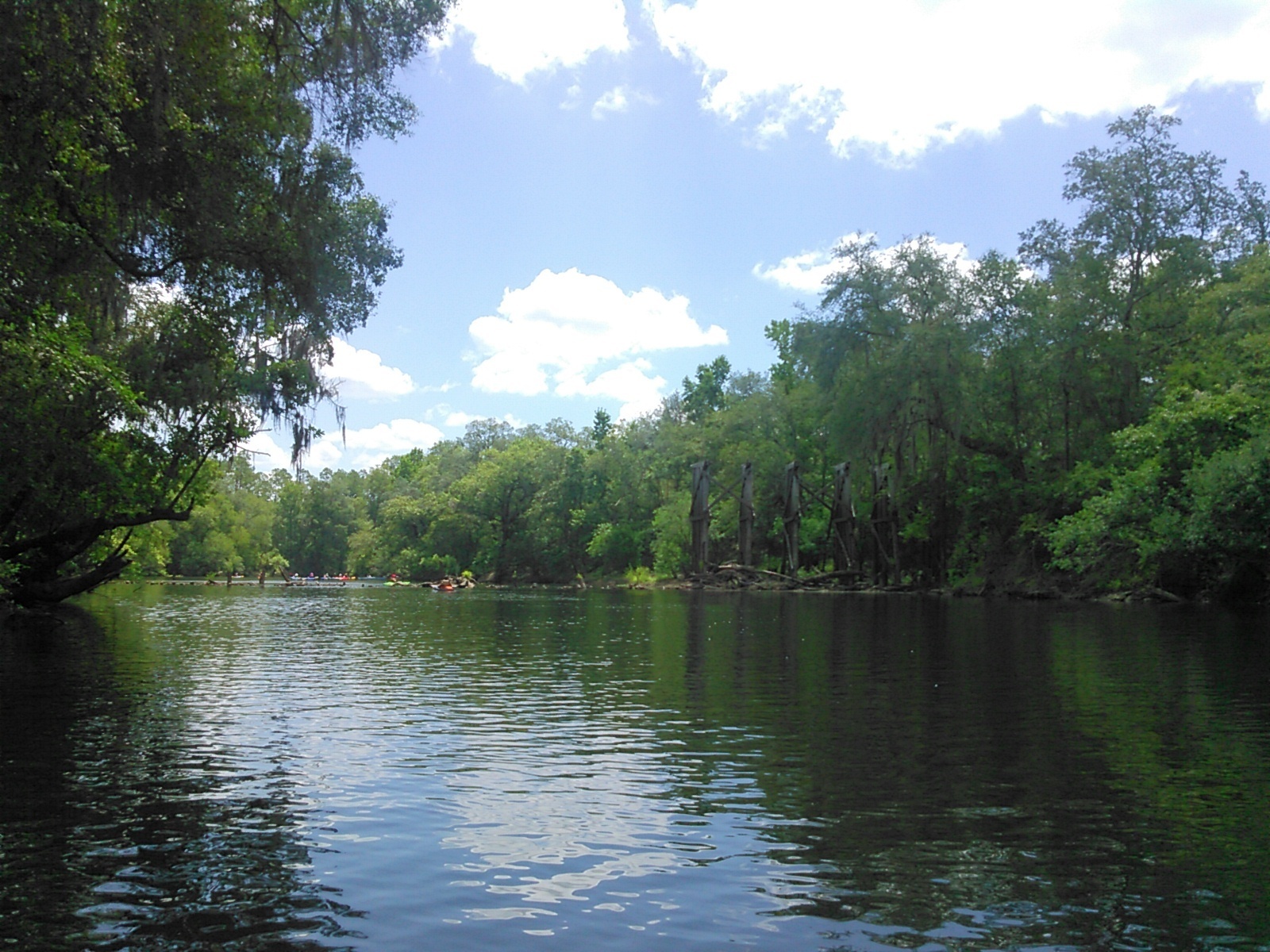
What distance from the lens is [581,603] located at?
45.3 meters

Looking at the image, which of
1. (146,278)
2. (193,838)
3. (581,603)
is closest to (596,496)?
(581,603)

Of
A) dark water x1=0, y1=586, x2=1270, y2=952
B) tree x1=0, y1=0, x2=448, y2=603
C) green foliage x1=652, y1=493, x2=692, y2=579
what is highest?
tree x1=0, y1=0, x2=448, y2=603

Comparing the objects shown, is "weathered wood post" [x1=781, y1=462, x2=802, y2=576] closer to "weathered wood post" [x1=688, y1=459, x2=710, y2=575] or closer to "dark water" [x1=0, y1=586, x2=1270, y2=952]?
"weathered wood post" [x1=688, y1=459, x2=710, y2=575]

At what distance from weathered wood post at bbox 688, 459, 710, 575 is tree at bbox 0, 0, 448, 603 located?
4346cm

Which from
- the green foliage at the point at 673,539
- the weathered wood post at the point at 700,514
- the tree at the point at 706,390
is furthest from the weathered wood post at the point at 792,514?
the tree at the point at 706,390

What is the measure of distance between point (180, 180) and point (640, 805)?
901 cm

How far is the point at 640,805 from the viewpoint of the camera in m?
7.96

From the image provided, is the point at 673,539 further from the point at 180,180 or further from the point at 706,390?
the point at 180,180

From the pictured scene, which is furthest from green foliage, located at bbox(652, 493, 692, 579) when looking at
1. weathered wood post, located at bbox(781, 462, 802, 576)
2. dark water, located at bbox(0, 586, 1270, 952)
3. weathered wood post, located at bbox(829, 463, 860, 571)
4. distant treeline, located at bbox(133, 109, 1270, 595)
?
dark water, located at bbox(0, 586, 1270, 952)

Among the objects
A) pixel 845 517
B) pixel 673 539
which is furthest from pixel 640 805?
pixel 673 539

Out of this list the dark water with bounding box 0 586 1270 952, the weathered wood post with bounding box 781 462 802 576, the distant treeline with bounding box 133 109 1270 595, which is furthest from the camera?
the weathered wood post with bounding box 781 462 802 576

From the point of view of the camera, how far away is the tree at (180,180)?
33.4 feet

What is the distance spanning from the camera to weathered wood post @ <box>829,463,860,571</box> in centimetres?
5372

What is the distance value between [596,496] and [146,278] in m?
80.1
